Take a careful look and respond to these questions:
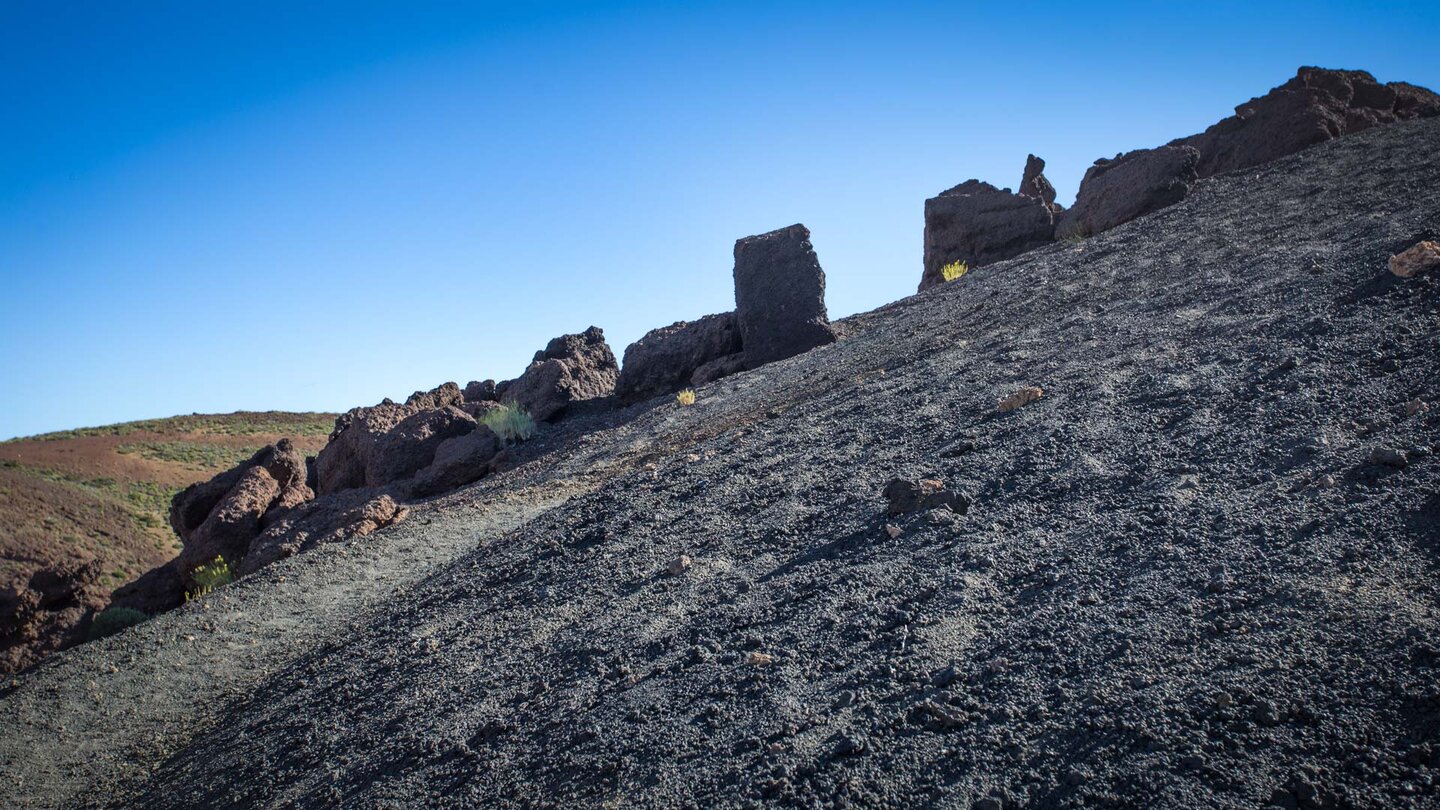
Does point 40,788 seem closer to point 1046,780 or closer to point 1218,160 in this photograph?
point 1046,780

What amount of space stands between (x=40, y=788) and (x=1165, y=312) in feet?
30.7

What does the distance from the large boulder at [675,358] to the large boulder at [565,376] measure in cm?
101

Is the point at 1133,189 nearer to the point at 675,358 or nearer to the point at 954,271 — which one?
the point at 954,271

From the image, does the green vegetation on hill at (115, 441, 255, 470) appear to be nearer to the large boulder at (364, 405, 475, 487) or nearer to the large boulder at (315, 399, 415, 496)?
the large boulder at (315, 399, 415, 496)

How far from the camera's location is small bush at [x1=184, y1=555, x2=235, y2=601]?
10570 mm

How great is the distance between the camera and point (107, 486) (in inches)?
1281

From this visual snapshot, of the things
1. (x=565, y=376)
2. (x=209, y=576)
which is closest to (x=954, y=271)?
(x=565, y=376)

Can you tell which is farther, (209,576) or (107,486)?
(107,486)

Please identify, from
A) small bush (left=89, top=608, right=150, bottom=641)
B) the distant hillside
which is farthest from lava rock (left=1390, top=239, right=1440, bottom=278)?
the distant hillside

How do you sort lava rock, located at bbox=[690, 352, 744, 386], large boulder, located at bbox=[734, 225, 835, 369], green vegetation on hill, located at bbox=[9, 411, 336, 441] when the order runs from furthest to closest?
green vegetation on hill, located at bbox=[9, 411, 336, 441], lava rock, located at bbox=[690, 352, 744, 386], large boulder, located at bbox=[734, 225, 835, 369]

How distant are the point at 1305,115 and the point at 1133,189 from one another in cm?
366

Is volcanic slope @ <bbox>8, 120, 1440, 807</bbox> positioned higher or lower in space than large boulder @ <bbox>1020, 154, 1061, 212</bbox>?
lower

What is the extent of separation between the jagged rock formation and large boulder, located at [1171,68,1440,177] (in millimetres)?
17

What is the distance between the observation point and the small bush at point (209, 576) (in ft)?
34.7
